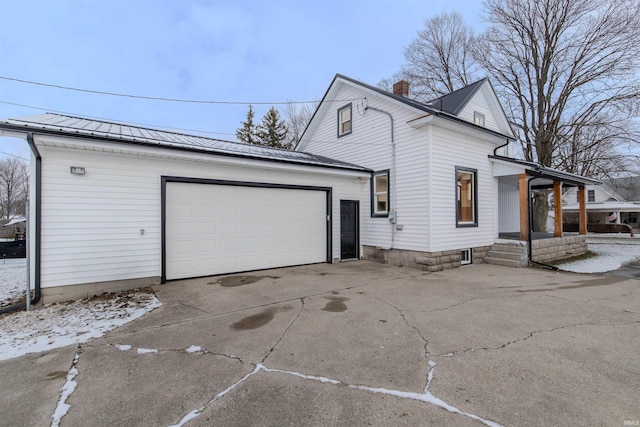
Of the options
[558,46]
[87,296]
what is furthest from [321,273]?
[558,46]

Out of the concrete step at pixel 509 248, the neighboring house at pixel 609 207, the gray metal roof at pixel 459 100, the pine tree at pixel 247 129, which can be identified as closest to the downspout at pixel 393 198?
the gray metal roof at pixel 459 100

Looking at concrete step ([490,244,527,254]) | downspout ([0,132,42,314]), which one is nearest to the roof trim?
concrete step ([490,244,527,254])

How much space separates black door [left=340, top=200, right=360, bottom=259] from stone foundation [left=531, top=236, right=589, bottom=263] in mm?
5653

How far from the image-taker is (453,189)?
848 centimetres

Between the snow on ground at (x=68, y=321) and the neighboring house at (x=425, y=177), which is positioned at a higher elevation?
the neighboring house at (x=425, y=177)

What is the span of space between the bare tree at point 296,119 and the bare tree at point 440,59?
1025 cm

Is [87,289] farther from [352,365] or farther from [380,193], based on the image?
[380,193]

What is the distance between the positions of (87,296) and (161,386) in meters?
4.41

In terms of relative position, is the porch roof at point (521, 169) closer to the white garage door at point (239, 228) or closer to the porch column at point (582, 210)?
the porch column at point (582, 210)

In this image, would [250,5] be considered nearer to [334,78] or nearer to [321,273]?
[334,78]

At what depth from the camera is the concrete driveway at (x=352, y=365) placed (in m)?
2.24

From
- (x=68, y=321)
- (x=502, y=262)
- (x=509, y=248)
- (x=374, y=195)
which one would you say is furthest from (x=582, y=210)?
(x=68, y=321)

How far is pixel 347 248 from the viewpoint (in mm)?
9797

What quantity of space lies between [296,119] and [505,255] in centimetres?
2322
